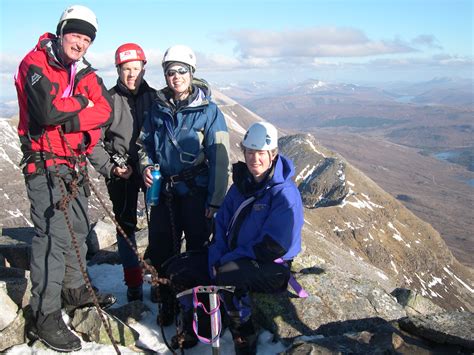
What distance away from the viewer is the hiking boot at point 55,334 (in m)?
7.78

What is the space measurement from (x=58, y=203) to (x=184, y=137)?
2.87 metres

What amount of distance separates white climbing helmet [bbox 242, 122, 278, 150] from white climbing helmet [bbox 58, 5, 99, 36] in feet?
11.6

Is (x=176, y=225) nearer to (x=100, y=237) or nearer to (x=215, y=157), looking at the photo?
(x=215, y=157)

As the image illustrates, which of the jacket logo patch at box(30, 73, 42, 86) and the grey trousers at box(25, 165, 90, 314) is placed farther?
the grey trousers at box(25, 165, 90, 314)

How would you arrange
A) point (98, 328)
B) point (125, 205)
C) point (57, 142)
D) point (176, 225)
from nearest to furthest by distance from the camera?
point (57, 142), point (98, 328), point (176, 225), point (125, 205)

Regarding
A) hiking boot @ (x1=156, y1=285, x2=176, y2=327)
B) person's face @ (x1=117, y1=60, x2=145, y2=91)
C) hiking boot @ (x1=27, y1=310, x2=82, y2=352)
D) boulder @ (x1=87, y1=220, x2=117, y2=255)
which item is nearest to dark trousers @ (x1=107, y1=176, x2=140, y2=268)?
hiking boot @ (x1=156, y1=285, x2=176, y2=327)

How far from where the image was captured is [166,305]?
9.38 meters

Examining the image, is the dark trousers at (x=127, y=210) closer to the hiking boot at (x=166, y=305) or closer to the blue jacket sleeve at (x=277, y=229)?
the hiking boot at (x=166, y=305)

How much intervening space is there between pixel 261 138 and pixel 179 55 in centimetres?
261

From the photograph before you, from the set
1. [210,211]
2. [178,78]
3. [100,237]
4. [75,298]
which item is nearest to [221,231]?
[210,211]

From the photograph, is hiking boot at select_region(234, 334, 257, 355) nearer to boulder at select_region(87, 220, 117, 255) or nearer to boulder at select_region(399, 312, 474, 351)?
boulder at select_region(399, 312, 474, 351)

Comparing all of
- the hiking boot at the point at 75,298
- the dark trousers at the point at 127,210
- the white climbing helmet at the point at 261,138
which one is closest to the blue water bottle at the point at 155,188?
the dark trousers at the point at 127,210

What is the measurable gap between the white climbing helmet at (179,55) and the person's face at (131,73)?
66 centimetres

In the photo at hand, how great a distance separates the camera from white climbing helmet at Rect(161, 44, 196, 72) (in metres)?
8.62
